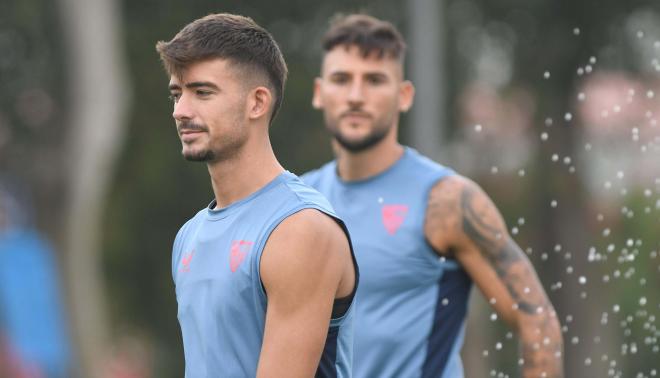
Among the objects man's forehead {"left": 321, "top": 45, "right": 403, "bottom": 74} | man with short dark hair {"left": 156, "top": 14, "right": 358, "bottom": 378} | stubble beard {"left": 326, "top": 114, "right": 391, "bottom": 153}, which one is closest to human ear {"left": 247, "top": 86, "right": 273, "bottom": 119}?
man with short dark hair {"left": 156, "top": 14, "right": 358, "bottom": 378}

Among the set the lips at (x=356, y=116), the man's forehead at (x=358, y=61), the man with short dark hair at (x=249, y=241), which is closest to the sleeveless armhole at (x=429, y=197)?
the lips at (x=356, y=116)

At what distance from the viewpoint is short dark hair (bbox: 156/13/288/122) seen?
482 centimetres

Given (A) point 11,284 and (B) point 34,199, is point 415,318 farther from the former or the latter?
(B) point 34,199

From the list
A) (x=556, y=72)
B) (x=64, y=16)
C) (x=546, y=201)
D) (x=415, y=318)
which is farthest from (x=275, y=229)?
(x=546, y=201)

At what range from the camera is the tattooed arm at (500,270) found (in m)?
6.54

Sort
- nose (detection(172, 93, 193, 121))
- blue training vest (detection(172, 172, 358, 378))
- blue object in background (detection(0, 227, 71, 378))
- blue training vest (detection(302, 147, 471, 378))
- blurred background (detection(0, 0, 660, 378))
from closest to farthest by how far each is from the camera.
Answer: blue training vest (detection(172, 172, 358, 378)), nose (detection(172, 93, 193, 121)), blue training vest (detection(302, 147, 471, 378)), blue object in background (detection(0, 227, 71, 378)), blurred background (detection(0, 0, 660, 378))

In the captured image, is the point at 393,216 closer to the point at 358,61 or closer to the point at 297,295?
the point at 358,61

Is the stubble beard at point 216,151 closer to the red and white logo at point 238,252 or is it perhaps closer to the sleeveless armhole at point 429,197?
the red and white logo at point 238,252

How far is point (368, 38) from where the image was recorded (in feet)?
23.7

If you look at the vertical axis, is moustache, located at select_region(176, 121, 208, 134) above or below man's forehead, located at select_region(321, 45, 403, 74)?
above

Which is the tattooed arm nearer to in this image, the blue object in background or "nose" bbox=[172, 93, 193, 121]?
"nose" bbox=[172, 93, 193, 121]

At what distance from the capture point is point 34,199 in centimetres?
1848

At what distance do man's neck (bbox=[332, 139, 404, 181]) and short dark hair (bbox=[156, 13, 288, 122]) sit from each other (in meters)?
2.02

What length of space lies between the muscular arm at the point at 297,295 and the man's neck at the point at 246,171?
1.13 feet
